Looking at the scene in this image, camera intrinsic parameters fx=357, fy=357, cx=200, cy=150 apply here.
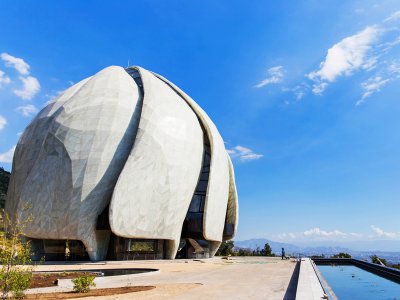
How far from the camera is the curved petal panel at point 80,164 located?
23.6 meters

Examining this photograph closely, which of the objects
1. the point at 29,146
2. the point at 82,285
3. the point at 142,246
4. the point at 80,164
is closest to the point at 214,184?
the point at 142,246

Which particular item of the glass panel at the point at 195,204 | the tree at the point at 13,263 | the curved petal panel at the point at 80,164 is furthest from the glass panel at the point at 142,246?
the tree at the point at 13,263

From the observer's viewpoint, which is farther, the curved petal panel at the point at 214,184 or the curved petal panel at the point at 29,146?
the curved petal panel at the point at 214,184

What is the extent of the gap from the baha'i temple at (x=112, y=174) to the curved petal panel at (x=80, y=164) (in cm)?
7

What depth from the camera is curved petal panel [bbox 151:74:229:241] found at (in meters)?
29.3

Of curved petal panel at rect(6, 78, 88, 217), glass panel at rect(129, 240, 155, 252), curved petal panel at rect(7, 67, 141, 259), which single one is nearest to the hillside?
curved petal panel at rect(6, 78, 88, 217)

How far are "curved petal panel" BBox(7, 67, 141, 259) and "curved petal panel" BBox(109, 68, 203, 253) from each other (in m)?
1.60

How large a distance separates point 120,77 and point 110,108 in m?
4.58

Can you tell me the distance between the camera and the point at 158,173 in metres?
25.6

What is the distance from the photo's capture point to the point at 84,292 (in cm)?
1048

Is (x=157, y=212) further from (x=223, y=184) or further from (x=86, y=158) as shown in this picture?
(x=223, y=184)

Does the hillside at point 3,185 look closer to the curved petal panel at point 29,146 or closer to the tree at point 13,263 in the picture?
the curved petal panel at point 29,146

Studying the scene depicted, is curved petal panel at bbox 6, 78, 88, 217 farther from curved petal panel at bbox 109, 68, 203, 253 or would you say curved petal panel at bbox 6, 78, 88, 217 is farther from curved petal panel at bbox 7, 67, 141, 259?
curved petal panel at bbox 109, 68, 203, 253

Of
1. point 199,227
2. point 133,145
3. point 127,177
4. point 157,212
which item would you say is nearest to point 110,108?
point 133,145
